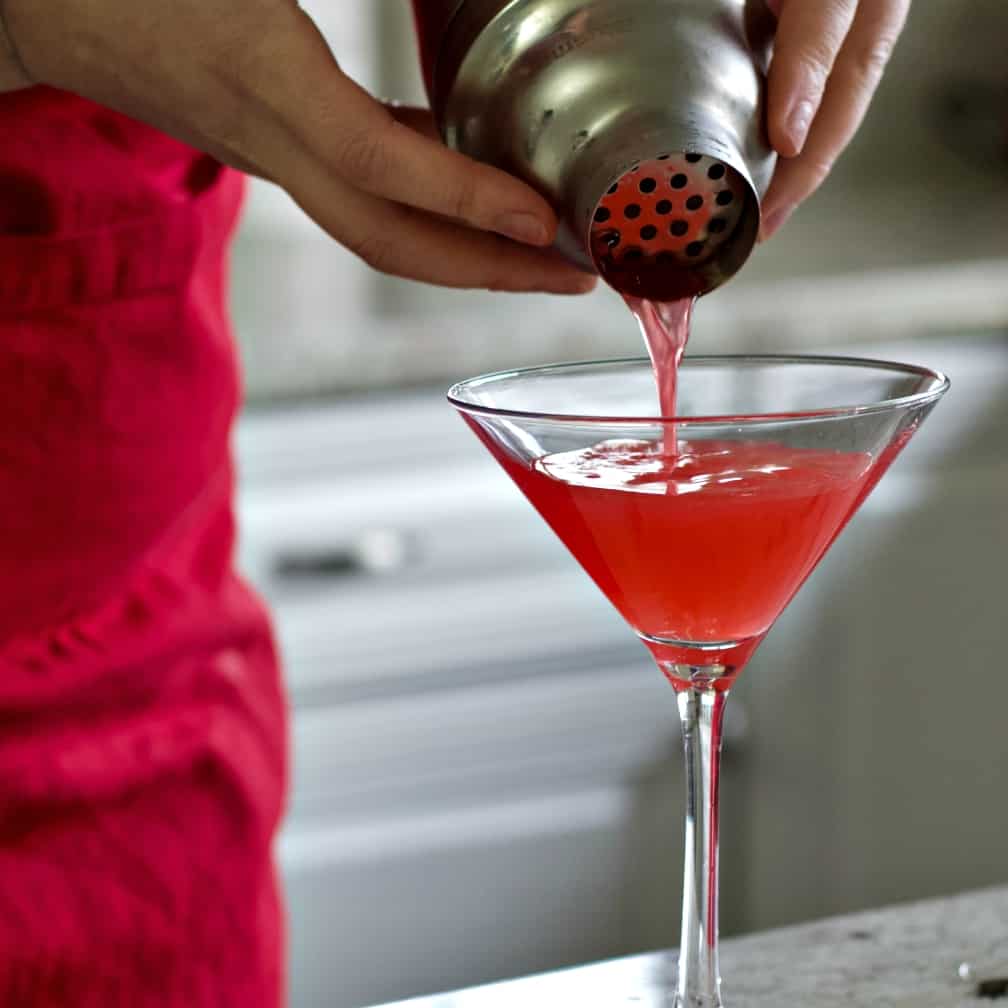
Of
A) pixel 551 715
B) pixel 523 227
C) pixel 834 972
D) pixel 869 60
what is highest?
pixel 869 60

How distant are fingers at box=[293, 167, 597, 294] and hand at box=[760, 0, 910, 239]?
99 millimetres

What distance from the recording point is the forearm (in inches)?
27.4

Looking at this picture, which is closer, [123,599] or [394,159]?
[394,159]

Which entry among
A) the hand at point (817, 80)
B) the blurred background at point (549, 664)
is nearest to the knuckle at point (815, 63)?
the hand at point (817, 80)

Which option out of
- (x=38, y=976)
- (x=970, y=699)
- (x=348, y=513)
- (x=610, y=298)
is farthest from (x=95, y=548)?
(x=970, y=699)

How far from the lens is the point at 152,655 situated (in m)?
0.97

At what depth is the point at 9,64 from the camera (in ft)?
2.34

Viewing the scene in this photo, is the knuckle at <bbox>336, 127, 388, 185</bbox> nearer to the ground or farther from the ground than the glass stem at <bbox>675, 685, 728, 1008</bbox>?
farther from the ground

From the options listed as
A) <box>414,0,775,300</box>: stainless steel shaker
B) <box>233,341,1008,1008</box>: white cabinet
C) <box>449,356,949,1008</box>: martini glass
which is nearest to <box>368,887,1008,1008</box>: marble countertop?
<box>449,356,949,1008</box>: martini glass

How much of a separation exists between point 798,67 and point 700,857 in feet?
1.03

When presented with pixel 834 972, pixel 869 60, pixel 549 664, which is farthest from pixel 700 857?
pixel 549 664

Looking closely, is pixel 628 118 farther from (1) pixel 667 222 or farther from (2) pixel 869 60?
(2) pixel 869 60

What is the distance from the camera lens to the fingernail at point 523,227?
2.11 ft

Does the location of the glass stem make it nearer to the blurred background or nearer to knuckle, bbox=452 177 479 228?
knuckle, bbox=452 177 479 228
